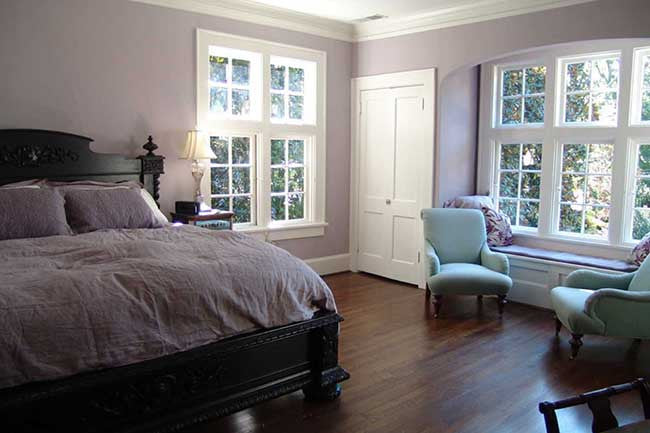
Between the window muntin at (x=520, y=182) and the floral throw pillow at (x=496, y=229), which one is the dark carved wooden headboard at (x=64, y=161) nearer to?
the floral throw pillow at (x=496, y=229)

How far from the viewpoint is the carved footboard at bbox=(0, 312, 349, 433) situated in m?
2.16

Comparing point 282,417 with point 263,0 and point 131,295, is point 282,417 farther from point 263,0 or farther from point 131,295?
point 263,0

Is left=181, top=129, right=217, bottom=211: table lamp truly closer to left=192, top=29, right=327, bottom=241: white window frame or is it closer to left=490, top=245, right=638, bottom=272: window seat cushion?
left=192, top=29, right=327, bottom=241: white window frame

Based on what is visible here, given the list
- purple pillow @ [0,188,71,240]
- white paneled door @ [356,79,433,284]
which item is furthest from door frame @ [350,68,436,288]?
purple pillow @ [0,188,71,240]

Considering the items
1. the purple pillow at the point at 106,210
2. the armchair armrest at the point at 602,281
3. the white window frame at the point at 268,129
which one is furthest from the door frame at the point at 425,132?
the purple pillow at the point at 106,210

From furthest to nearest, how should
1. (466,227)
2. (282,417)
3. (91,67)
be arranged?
(466,227) → (91,67) → (282,417)

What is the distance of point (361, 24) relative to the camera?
5941 millimetres

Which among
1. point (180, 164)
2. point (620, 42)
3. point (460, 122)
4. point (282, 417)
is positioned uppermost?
point (620, 42)

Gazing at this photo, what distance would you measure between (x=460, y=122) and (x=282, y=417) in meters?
3.85

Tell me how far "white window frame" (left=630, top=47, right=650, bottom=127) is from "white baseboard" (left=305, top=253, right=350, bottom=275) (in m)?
3.19

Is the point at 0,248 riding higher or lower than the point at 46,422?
higher

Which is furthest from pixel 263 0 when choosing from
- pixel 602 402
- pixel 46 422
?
pixel 602 402

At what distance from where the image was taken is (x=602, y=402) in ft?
5.16

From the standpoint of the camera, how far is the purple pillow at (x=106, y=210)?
3668 millimetres
